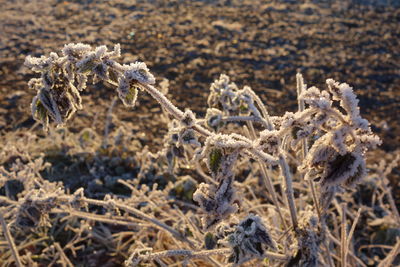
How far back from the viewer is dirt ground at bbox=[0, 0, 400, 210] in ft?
17.1

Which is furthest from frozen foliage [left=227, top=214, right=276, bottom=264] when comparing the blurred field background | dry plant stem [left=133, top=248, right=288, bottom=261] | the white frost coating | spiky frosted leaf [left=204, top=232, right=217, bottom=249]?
the blurred field background

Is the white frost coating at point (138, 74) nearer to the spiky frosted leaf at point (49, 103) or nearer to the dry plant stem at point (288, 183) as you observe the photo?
the spiky frosted leaf at point (49, 103)

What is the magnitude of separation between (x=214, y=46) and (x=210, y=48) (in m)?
0.09

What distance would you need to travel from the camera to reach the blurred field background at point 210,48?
503cm

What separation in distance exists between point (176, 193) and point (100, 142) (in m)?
0.97

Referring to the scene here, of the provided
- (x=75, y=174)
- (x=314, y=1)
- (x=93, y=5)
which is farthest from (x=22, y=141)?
(x=314, y=1)

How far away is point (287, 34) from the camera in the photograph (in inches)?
287

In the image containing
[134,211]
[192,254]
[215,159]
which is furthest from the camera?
[134,211]

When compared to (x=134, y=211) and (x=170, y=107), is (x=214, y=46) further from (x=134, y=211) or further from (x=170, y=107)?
(x=170, y=107)

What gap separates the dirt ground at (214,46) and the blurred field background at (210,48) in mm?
14

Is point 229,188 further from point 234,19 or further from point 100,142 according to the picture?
point 234,19

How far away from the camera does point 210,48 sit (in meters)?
6.84

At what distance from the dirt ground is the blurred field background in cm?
1

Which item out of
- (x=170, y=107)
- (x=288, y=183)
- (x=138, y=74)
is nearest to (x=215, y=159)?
(x=170, y=107)
